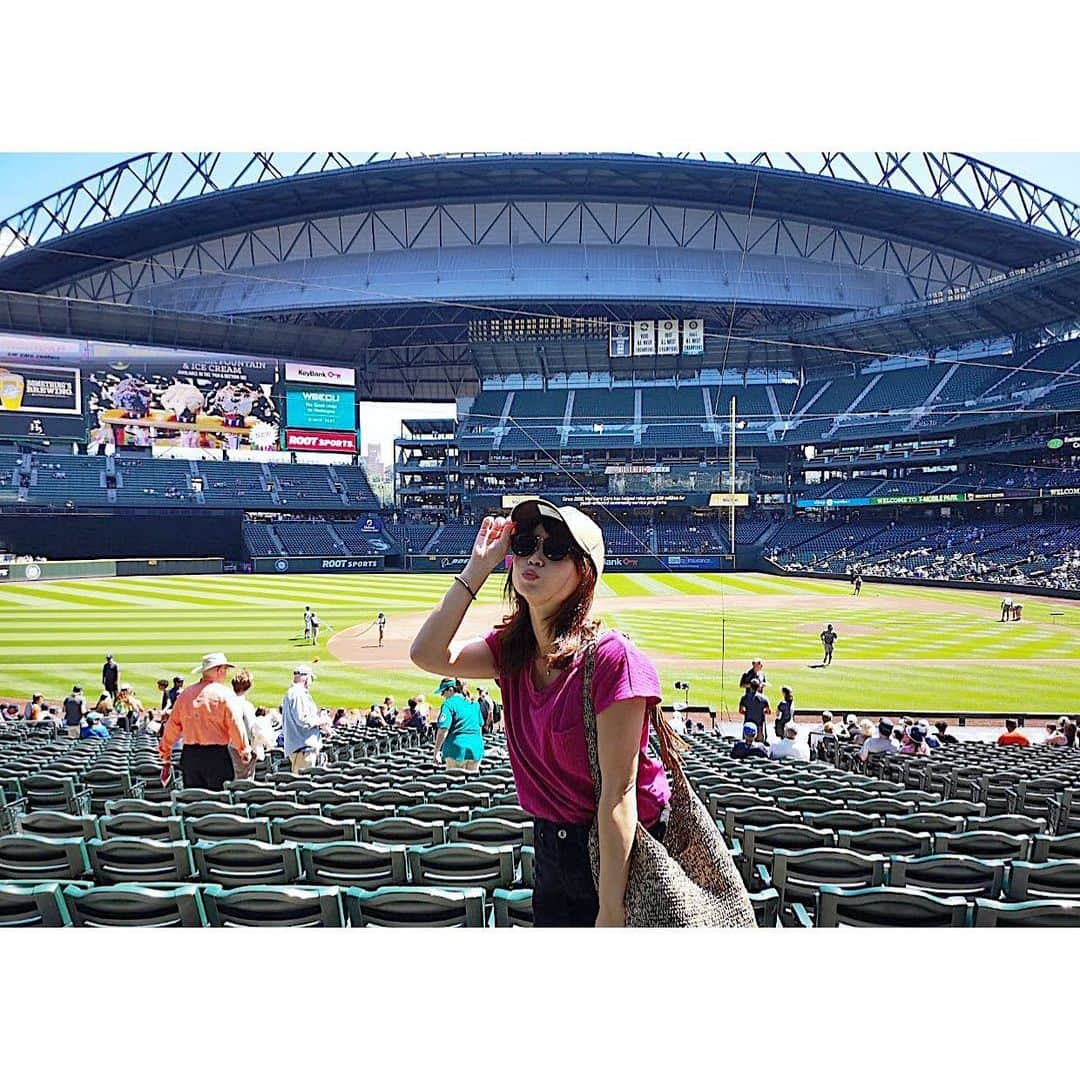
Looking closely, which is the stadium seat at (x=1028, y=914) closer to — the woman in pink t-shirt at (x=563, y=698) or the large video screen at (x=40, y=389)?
the woman in pink t-shirt at (x=563, y=698)

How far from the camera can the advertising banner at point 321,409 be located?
53781 millimetres

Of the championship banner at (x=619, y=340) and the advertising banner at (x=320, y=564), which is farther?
the advertising banner at (x=320, y=564)

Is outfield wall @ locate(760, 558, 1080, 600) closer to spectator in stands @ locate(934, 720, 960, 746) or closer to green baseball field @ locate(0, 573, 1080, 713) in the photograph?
green baseball field @ locate(0, 573, 1080, 713)

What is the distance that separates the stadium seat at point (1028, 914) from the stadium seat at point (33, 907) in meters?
3.85

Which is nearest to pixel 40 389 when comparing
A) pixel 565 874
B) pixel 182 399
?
pixel 182 399

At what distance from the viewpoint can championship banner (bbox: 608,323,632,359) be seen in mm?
47938

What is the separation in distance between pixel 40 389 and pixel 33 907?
51327mm

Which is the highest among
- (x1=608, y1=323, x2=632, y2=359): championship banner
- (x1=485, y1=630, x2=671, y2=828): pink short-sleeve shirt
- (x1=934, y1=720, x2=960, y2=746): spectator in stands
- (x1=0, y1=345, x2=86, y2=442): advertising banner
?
(x1=608, y1=323, x2=632, y2=359): championship banner

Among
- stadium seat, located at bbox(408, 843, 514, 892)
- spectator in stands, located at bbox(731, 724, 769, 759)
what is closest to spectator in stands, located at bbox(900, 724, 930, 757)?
spectator in stands, located at bbox(731, 724, 769, 759)

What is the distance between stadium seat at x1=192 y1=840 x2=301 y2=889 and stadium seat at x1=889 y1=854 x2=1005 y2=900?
10.1ft

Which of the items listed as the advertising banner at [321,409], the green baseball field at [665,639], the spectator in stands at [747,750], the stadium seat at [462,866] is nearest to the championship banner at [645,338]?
the green baseball field at [665,639]

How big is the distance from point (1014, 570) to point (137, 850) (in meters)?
43.8

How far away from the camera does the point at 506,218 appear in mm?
55656
